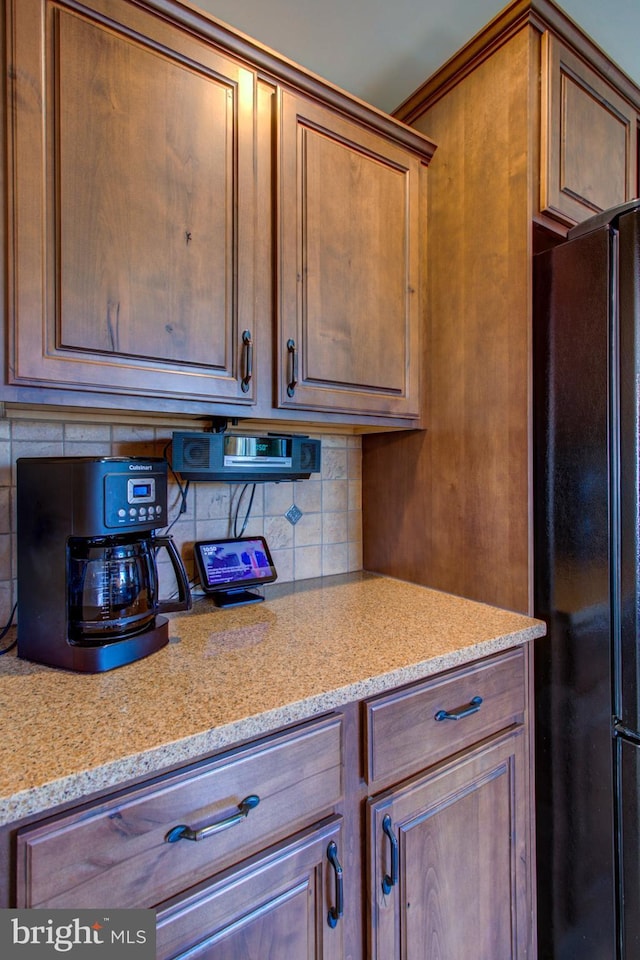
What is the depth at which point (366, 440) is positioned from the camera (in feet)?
5.67

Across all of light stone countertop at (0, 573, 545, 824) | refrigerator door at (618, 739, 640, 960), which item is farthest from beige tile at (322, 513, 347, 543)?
refrigerator door at (618, 739, 640, 960)

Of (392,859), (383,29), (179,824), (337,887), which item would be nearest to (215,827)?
(179,824)

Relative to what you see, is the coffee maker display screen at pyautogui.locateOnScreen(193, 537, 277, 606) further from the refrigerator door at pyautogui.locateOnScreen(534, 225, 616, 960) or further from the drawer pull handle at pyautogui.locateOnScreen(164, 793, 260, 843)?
the refrigerator door at pyautogui.locateOnScreen(534, 225, 616, 960)

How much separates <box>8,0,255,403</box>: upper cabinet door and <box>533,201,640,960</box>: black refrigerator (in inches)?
30.6

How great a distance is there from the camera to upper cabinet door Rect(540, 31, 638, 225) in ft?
3.89

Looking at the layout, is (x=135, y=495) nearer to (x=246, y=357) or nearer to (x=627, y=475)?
(x=246, y=357)

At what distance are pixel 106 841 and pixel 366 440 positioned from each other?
4.44 ft

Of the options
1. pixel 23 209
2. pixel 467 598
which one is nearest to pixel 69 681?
pixel 23 209

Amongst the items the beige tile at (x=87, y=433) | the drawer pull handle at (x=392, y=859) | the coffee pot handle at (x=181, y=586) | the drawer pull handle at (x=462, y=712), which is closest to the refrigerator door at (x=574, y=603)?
the drawer pull handle at (x=462, y=712)

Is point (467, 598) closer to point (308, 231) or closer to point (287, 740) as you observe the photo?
point (287, 740)

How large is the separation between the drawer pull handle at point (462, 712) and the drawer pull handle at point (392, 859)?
213 millimetres

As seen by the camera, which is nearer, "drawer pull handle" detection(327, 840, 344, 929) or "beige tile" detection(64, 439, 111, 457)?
"drawer pull handle" detection(327, 840, 344, 929)

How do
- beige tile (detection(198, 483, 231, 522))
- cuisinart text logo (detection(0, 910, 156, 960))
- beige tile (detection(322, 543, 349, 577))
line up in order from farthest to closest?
beige tile (detection(322, 543, 349, 577)) → beige tile (detection(198, 483, 231, 522)) → cuisinart text logo (detection(0, 910, 156, 960))

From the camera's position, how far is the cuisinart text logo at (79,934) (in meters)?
0.59
